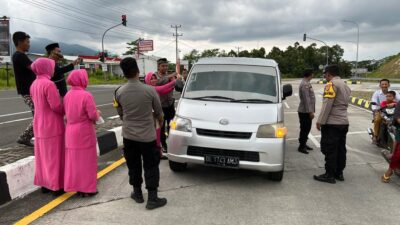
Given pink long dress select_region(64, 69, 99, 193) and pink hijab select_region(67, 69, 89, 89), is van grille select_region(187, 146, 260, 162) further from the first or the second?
pink hijab select_region(67, 69, 89, 89)

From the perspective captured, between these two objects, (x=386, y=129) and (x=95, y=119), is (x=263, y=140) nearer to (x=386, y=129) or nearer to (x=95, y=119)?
(x=95, y=119)

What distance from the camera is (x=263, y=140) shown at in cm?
539

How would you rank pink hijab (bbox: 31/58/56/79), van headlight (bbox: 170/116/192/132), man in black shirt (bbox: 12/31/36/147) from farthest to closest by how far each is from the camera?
man in black shirt (bbox: 12/31/36/147) < van headlight (bbox: 170/116/192/132) < pink hijab (bbox: 31/58/56/79)

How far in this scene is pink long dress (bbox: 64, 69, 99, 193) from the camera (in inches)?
188

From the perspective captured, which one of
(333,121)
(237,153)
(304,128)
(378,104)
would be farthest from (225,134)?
(378,104)

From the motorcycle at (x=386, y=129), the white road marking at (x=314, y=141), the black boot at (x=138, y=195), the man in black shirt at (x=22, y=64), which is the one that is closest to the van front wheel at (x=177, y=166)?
the black boot at (x=138, y=195)

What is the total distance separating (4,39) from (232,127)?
3221 centimetres

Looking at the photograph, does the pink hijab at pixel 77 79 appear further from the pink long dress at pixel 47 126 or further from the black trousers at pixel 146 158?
the black trousers at pixel 146 158

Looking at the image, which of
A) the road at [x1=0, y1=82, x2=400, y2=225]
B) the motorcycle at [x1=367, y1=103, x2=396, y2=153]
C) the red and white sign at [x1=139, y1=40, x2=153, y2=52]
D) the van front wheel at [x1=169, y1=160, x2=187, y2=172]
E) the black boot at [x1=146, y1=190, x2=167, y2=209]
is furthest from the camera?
the red and white sign at [x1=139, y1=40, x2=153, y2=52]

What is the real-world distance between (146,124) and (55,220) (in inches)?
58.0

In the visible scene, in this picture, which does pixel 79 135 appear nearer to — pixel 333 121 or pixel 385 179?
pixel 333 121

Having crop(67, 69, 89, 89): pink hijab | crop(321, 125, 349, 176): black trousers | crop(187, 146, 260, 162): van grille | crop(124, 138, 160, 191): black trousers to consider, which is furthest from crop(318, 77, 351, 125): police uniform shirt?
crop(67, 69, 89, 89): pink hijab

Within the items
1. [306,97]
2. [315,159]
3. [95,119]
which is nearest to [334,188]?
[315,159]

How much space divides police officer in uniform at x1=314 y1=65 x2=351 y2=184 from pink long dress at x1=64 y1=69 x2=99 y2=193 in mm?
3467
